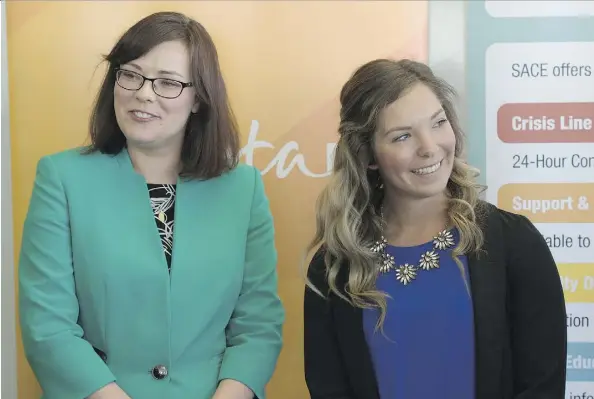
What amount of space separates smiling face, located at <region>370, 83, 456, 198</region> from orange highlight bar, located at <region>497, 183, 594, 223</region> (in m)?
0.81

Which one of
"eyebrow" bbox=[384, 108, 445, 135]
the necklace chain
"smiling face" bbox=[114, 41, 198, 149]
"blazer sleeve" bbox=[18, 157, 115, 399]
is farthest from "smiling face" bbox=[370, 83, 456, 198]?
"blazer sleeve" bbox=[18, 157, 115, 399]

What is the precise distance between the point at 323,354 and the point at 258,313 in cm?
24

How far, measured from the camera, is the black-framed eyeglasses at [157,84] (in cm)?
203

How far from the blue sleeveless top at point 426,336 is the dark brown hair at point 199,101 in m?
0.63

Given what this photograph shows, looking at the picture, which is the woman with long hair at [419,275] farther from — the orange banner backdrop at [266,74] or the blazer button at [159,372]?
the orange banner backdrop at [266,74]

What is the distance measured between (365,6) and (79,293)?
4.65 feet

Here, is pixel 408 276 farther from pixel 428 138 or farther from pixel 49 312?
pixel 49 312

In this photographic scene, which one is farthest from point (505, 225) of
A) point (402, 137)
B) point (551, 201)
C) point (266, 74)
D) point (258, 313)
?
point (266, 74)

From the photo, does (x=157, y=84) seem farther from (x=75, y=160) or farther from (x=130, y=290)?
(x=130, y=290)

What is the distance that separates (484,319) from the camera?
1804mm

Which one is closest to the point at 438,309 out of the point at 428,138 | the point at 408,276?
the point at 408,276

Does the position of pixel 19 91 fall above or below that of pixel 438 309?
above

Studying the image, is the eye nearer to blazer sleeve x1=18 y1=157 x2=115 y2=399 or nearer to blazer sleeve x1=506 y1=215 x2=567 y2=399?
blazer sleeve x1=506 y1=215 x2=567 y2=399

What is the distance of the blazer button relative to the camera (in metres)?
2.00
